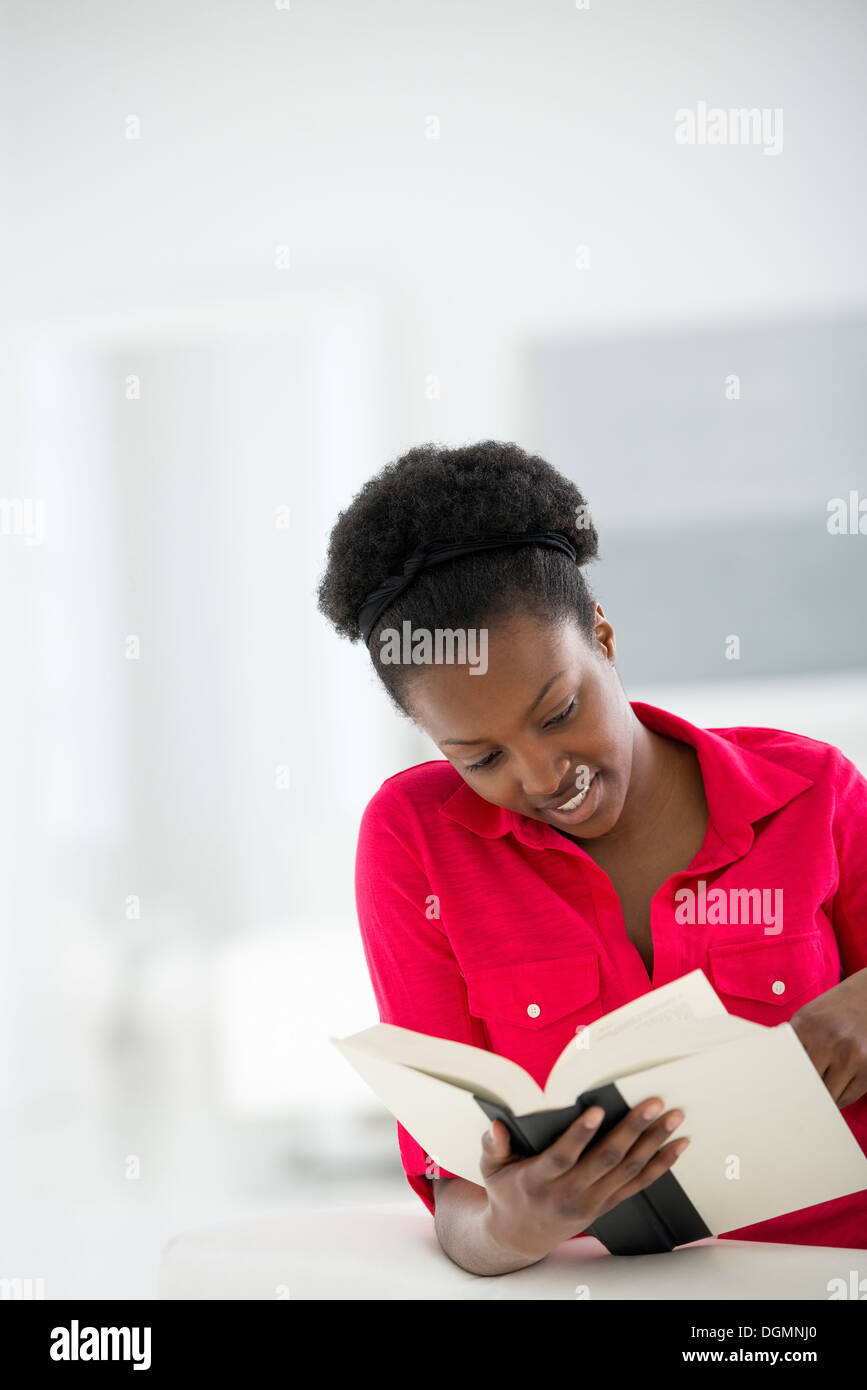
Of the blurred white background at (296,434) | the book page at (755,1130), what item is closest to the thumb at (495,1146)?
the book page at (755,1130)

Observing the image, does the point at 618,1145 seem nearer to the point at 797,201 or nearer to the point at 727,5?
the point at 797,201

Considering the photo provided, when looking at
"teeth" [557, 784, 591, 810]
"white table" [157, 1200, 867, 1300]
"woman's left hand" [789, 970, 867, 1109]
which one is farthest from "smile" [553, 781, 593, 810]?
"white table" [157, 1200, 867, 1300]

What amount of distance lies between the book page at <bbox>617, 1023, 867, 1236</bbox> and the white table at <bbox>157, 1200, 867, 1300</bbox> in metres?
0.05

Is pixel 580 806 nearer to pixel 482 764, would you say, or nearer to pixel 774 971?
pixel 482 764

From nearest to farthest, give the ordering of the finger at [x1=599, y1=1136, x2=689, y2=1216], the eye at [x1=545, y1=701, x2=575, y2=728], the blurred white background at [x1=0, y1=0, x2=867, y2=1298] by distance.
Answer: the finger at [x1=599, y1=1136, x2=689, y2=1216] < the eye at [x1=545, y1=701, x2=575, y2=728] < the blurred white background at [x1=0, y1=0, x2=867, y2=1298]

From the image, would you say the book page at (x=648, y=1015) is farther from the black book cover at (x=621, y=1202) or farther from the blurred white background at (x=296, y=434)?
the blurred white background at (x=296, y=434)

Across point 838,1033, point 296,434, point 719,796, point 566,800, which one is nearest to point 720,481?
point 296,434

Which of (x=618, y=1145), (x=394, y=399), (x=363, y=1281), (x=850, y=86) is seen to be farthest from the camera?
(x=394, y=399)

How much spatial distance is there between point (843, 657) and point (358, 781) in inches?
45.3

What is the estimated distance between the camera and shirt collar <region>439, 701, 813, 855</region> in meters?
1.17

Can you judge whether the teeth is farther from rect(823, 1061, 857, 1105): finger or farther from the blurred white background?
the blurred white background

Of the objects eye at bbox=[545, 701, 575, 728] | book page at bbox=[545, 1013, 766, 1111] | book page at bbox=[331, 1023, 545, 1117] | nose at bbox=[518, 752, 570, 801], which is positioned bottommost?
book page at bbox=[331, 1023, 545, 1117]

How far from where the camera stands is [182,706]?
2830 millimetres
